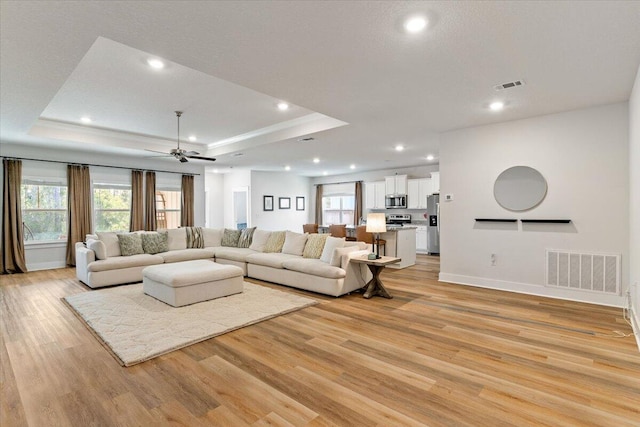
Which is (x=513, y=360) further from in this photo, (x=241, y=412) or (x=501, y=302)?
(x=241, y=412)

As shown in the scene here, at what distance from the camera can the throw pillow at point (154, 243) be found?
6.12m

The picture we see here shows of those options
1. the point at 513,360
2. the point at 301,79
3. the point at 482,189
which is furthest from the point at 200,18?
the point at 482,189

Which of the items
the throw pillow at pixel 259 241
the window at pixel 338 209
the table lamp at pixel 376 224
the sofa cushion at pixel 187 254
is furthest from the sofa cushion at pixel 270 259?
the window at pixel 338 209

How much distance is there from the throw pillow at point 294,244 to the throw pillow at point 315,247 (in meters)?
0.16

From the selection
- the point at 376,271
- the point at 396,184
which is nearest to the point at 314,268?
the point at 376,271

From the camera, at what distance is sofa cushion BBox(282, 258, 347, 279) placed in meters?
4.50

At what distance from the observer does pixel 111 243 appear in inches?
227

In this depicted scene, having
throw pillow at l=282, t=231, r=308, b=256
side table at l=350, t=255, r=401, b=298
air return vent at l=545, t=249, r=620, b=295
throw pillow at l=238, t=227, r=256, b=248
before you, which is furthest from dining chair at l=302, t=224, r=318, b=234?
air return vent at l=545, t=249, r=620, b=295

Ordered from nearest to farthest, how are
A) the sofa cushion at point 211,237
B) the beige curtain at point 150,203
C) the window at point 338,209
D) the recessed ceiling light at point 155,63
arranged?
the recessed ceiling light at point 155,63 → the sofa cushion at point 211,237 → the beige curtain at point 150,203 → the window at point 338,209

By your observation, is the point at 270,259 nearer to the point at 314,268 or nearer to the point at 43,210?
the point at 314,268

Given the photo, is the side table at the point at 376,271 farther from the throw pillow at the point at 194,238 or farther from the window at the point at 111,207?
A: the window at the point at 111,207

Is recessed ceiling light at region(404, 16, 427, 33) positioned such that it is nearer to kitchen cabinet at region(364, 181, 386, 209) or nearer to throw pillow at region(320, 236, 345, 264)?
throw pillow at region(320, 236, 345, 264)

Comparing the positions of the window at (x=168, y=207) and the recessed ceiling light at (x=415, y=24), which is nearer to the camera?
the recessed ceiling light at (x=415, y=24)

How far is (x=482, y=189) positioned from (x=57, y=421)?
539cm
